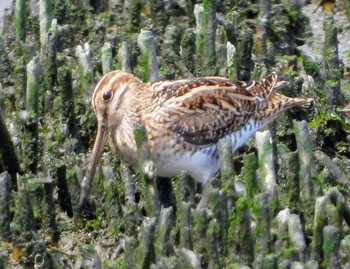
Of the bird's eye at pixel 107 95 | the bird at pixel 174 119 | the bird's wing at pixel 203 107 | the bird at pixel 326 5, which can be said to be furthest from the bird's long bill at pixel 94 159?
the bird at pixel 326 5

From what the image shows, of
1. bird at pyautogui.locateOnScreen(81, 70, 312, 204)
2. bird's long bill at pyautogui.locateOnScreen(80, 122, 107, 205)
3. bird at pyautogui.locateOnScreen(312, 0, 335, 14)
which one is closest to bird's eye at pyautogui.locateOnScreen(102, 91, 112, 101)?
bird at pyautogui.locateOnScreen(81, 70, 312, 204)

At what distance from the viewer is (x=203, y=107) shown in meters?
6.47

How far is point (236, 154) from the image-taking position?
22.2 feet

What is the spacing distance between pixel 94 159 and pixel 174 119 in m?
0.42

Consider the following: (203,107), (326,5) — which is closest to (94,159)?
(203,107)

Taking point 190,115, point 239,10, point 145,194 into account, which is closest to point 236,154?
point 190,115

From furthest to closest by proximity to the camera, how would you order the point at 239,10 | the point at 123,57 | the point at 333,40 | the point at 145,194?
the point at 239,10
the point at 333,40
the point at 123,57
the point at 145,194

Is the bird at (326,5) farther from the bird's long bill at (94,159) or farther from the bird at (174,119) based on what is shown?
the bird's long bill at (94,159)

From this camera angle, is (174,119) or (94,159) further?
(174,119)

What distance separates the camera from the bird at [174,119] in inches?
248

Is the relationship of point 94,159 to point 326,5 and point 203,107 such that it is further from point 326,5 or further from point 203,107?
point 326,5

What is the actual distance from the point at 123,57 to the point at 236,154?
79 centimetres

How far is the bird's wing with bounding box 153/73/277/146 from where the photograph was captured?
251 inches

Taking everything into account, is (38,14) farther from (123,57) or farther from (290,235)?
(290,235)
